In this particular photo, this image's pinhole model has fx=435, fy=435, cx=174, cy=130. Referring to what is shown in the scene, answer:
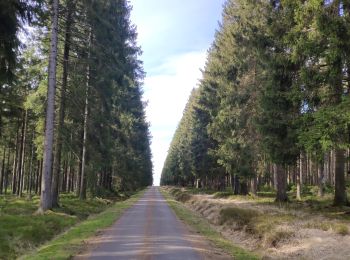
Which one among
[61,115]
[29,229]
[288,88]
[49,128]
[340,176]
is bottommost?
[29,229]

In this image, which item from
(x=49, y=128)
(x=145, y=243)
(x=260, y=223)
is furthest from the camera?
(x=49, y=128)

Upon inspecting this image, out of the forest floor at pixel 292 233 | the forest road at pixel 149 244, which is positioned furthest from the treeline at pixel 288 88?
the forest road at pixel 149 244

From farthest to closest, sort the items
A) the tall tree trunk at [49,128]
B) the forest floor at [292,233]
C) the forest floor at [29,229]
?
the tall tree trunk at [49,128] → the forest floor at [29,229] → the forest floor at [292,233]

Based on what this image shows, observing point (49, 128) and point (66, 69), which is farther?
point (66, 69)

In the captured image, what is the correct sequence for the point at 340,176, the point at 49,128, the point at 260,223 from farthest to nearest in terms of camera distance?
the point at 49,128 < the point at 340,176 < the point at 260,223

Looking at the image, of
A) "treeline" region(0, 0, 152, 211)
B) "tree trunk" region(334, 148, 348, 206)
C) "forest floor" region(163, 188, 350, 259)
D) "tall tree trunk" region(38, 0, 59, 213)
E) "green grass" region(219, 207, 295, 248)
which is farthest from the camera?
"tall tree trunk" region(38, 0, 59, 213)

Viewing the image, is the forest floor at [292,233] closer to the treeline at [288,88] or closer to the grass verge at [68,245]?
the treeline at [288,88]

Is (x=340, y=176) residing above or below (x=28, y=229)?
above

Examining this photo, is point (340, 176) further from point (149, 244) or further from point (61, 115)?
point (61, 115)

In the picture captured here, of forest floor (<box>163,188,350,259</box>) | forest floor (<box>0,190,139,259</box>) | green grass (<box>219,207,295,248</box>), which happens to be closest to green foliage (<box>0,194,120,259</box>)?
forest floor (<box>0,190,139,259</box>)

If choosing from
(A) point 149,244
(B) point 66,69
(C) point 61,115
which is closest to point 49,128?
(C) point 61,115

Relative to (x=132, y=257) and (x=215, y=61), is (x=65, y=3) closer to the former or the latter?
(x=132, y=257)

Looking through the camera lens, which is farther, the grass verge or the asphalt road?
the asphalt road

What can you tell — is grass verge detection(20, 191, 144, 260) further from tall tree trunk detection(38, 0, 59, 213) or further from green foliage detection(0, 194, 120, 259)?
tall tree trunk detection(38, 0, 59, 213)
